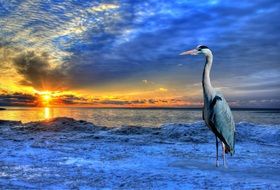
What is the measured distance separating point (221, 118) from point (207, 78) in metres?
1.15

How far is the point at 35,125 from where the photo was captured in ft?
72.5

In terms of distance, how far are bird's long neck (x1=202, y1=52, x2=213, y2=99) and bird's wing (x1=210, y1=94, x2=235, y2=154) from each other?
254 millimetres

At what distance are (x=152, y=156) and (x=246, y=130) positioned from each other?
10252 millimetres

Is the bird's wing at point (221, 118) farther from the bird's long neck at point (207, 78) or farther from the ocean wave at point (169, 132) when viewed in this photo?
the ocean wave at point (169, 132)

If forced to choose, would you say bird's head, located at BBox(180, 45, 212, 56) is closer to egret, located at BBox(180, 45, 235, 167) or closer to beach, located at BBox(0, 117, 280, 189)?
egret, located at BBox(180, 45, 235, 167)

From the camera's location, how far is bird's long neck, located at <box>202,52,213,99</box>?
910 centimetres

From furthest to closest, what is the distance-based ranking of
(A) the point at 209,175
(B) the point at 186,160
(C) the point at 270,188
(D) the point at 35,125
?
(D) the point at 35,125
(B) the point at 186,160
(A) the point at 209,175
(C) the point at 270,188

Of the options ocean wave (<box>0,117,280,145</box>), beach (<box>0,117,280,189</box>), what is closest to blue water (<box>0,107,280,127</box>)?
ocean wave (<box>0,117,280,145</box>)

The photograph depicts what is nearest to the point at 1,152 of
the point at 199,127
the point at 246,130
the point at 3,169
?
the point at 3,169

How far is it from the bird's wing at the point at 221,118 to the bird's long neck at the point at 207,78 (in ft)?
0.83

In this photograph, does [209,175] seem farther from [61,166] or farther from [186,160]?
[61,166]

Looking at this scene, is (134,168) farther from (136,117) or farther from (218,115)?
(136,117)

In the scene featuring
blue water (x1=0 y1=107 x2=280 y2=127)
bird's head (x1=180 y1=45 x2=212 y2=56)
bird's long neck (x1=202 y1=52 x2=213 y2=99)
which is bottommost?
blue water (x1=0 y1=107 x2=280 y2=127)

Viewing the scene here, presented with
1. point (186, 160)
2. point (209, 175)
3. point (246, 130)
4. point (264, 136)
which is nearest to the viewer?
point (209, 175)
